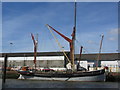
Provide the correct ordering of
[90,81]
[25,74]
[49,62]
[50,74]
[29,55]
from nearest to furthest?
[90,81] < [50,74] < [25,74] < [49,62] < [29,55]

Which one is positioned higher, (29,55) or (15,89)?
(29,55)

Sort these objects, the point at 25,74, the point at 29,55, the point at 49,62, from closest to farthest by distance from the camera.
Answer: the point at 25,74 → the point at 49,62 → the point at 29,55

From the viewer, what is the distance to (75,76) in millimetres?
58281

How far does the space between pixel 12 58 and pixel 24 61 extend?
750 centimetres

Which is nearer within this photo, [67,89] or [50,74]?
[67,89]

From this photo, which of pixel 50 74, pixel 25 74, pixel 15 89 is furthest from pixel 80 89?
pixel 25 74

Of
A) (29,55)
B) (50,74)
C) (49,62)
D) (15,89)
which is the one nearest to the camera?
(15,89)

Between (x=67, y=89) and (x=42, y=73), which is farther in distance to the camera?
(x=42, y=73)

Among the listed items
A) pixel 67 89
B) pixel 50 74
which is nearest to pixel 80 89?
pixel 67 89

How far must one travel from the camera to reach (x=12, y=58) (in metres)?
94.9

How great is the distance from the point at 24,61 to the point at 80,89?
184 feet

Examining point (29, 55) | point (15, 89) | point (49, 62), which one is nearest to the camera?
point (15, 89)

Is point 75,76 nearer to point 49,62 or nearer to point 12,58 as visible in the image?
point 49,62

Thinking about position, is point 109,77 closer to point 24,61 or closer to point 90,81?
point 90,81
